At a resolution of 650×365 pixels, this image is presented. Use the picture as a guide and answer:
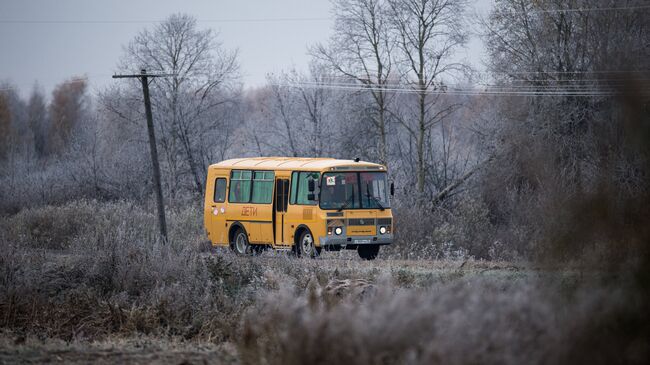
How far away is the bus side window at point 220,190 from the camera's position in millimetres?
32406

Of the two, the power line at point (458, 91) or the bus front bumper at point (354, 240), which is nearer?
the bus front bumper at point (354, 240)

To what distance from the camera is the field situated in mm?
8352

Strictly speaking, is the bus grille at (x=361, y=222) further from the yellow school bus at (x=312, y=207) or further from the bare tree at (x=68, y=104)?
the bare tree at (x=68, y=104)

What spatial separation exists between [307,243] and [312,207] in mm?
1072

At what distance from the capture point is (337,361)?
8344 millimetres

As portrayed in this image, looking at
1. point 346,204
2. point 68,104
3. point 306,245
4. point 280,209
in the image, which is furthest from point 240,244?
point 68,104

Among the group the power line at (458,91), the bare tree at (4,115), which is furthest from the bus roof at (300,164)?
the bare tree at (4,115)

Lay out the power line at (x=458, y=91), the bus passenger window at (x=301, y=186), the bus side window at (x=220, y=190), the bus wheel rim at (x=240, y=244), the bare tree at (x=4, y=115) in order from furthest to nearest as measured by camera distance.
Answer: the bare tree at (x=4, y=115) < the power line at (x=458, y=91) < the bus side window at (x=220, y=190) < the bus wheel rim at (x=240, y=244) < the bus passenger window at (x=301, y=186)

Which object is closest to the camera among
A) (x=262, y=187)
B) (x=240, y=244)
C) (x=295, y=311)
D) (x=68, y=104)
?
(x=295, y=311)

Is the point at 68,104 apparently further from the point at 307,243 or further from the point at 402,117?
the point at 307,243

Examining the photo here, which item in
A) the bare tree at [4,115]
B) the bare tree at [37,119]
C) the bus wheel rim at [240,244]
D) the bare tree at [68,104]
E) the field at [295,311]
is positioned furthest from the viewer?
the bare tree at [68,104]

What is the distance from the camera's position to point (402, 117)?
5603 centimetres

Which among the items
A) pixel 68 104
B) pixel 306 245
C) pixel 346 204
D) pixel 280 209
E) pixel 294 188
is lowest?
pixel 306 245

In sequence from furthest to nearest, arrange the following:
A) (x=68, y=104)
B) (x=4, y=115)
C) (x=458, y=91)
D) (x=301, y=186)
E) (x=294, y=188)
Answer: (x=68, y=104) → (x=4, y=115) → (x=458, y=91) → (x=294, y=188) → (x=301, y=186)
